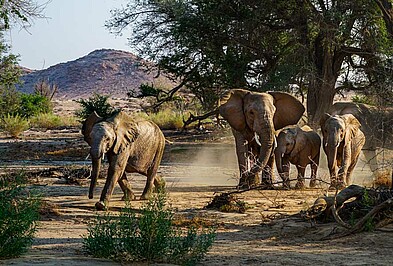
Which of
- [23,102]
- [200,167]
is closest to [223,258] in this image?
[200,167]

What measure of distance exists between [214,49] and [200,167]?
512cm

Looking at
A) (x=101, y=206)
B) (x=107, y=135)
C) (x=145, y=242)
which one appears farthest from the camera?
(x=107, y=135)

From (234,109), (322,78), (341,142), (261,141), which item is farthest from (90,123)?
(322,78)

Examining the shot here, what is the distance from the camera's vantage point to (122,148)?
43.9 ft

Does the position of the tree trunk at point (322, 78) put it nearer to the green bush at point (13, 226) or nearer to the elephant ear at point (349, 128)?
the elephant ear at point (349, 128)

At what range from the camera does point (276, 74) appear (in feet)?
80.0

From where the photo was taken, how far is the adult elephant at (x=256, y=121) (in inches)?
645

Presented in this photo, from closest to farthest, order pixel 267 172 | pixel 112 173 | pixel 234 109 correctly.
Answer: pixel 112 173 < pixel 267 172 < pixel 234 109

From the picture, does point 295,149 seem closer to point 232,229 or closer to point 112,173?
point 112,173

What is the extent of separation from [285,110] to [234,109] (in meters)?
1.39

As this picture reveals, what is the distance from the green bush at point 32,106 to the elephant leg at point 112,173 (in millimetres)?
30920

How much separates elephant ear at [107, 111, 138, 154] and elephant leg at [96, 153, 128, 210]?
0.13 metres

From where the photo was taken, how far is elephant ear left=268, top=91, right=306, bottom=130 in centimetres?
Result: 1780

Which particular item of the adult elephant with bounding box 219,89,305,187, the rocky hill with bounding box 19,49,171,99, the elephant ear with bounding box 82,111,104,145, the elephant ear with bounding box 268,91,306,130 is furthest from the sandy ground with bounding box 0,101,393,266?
the rocky hill with bounding box 19,49,171,99
